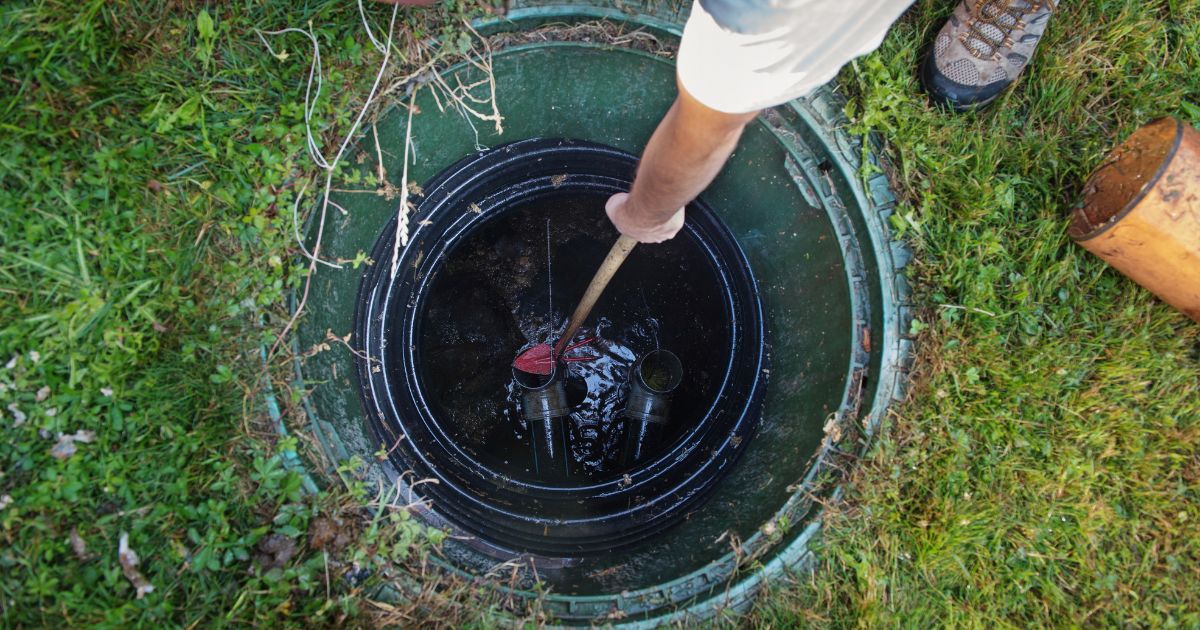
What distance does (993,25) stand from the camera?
1990 mm

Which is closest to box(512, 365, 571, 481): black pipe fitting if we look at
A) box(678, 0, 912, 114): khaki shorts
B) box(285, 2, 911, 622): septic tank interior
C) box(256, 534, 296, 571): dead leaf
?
Result: box(285, 2, 911, 622): septic tank interior

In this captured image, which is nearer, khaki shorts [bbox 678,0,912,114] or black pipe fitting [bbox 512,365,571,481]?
khaki shorts [bbox 678,0,912,114]

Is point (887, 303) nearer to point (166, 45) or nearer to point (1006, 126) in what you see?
point (1006, 126)

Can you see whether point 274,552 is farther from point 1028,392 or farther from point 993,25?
point 993,25

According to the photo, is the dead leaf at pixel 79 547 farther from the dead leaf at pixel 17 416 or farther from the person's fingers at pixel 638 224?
the person's fingers at pixel 638 224

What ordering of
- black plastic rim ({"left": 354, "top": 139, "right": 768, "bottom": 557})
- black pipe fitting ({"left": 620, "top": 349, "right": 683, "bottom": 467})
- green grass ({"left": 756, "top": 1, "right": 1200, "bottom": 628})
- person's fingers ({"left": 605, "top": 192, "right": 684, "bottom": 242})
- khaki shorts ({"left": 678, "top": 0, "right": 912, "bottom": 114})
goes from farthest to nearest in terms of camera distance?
black pipe fitting ({"left": 620, "top": 349, "right": 683, "bottom": 467}), black plastic rim ({"left": 354, "top": 139, "right": 768, "bottom": 557}), green grass ({"left": 756, "top": 1, "right": 1200, "bottom": 628}), person's fingers ({"left": 605, "top": 192, "right": 684, "bottom": 242}), khaki shorts ({"left": 678, "top": 0, "right": 912, "bottom": 114})

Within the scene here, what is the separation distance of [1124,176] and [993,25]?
1.82 feet

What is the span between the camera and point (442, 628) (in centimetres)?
178

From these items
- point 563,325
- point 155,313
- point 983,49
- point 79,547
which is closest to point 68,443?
point 79,547

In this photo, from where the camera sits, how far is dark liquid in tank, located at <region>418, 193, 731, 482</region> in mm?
2617

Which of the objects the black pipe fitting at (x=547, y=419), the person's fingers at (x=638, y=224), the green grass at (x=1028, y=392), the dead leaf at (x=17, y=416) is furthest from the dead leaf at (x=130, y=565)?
the green grass at (x=1028, y=392)

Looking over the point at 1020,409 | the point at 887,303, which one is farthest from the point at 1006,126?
the point at 1020,409

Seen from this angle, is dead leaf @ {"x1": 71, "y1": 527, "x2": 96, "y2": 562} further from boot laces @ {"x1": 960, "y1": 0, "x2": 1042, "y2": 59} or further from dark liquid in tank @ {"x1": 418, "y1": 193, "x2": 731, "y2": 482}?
boot laces @ {"x1": 960, "y1": 0, "x2": 1042, "y2": 59}

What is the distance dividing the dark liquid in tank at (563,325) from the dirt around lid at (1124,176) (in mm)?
1167
